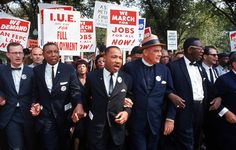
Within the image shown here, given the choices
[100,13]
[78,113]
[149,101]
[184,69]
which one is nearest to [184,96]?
[184,69]

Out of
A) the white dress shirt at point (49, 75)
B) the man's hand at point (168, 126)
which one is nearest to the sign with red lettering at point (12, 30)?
the white dress shirt at point (49, 75)

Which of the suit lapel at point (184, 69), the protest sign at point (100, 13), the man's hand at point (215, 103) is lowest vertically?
the man's hand at point (215, 103)

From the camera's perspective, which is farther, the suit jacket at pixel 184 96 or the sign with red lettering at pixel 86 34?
the sign with red lettering at pixel 86 34

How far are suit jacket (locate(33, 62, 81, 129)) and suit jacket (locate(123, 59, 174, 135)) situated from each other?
87cm

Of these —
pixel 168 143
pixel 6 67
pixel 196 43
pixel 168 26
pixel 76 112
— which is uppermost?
pixel 168 26

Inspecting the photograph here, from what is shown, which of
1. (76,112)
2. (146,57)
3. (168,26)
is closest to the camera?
(76,112)

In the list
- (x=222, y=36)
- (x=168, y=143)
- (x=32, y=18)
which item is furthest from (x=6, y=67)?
(x=222, y=36)

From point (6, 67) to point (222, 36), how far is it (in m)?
60.4

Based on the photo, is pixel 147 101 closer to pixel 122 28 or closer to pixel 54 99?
pixel 54 99

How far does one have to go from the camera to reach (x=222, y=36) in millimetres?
63125

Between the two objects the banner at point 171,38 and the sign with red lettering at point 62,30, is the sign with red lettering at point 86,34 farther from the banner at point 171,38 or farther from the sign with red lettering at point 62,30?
the banner at point 171,38

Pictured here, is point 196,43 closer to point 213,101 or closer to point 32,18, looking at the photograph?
point 213,101

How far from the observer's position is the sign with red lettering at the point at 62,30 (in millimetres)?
7949

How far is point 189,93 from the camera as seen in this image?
617cm
